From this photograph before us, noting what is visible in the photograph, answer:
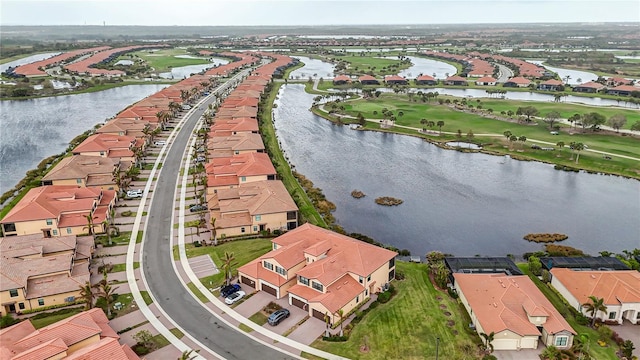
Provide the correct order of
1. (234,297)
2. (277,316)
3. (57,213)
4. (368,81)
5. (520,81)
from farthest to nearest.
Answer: (368,81)
(520,81)
(57,213)
(234,297)
(277,316)

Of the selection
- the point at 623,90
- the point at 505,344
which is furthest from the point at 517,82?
the point at 505,344

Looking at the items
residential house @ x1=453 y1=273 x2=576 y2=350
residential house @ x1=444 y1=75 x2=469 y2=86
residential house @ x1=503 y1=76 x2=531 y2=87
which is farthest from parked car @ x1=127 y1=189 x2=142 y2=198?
residential house @ x1=503 y1=76 x2=531 y2=87

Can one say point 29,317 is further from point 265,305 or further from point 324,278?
point 324,278

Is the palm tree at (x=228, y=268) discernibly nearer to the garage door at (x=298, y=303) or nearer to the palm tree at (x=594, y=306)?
the garage door at (x=298, y=303)

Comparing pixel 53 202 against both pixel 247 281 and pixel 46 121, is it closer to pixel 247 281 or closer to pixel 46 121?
pixel 247 281

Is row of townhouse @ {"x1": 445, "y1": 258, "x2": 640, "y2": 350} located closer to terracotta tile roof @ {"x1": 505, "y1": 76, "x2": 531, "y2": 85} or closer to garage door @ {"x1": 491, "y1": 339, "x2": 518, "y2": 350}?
garage door @ {"x1": 491, "y1": 339, "x2": 518, "y2": 350}

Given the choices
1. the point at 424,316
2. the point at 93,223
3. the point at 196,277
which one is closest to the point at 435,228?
the point at 424,316
